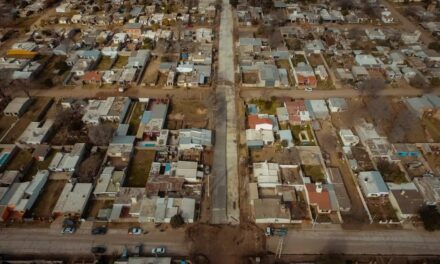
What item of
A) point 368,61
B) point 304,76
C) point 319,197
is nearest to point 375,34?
point 368,61

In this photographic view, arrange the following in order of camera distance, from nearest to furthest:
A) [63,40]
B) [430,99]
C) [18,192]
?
[18,192] → [430,99] → [63,40]

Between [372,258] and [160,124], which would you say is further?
[160,124]

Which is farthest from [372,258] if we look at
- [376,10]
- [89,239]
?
[376,10]

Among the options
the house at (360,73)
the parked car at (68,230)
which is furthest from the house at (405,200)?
the parked car at (68,230)

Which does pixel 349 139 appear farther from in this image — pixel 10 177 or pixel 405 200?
pixel 10 177

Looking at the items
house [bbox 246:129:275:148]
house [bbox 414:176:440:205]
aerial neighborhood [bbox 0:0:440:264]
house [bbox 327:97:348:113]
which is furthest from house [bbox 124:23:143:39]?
house [bbox 414:176:440:205]

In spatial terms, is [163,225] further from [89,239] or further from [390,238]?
[390,238]
